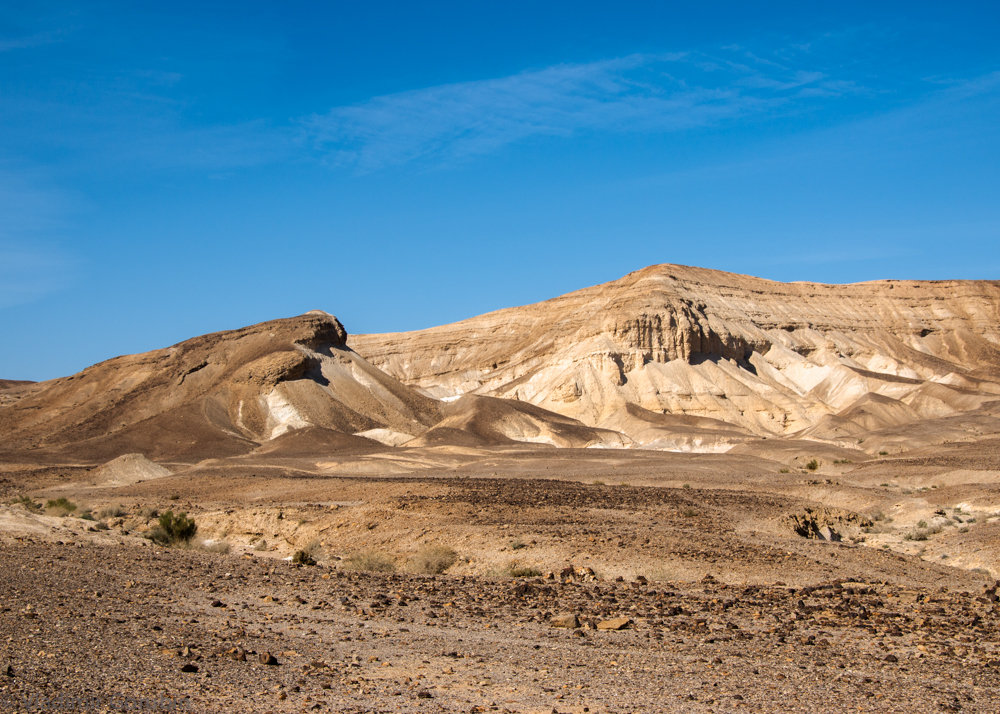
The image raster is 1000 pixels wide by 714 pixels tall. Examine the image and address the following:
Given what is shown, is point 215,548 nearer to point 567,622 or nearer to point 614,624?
point 567,622

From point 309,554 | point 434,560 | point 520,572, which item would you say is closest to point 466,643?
point 520,572

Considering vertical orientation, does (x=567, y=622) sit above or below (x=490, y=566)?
above

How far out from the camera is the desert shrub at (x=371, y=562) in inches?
683

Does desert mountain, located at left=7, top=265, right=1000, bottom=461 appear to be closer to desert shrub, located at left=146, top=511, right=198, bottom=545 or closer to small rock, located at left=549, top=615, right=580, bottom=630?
desert shrub, located at left=146, top=511, right=198, bottom=545

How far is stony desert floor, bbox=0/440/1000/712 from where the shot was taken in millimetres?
8773

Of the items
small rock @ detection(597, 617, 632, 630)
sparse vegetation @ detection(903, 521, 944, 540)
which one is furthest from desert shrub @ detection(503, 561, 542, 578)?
sparse vegetation @ detection(903, 521, 944, 540)

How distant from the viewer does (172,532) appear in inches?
844

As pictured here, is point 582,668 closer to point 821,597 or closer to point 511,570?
point 821,597

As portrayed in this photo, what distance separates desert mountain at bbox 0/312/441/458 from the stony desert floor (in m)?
38.7

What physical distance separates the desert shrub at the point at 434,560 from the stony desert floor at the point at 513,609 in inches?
4.2

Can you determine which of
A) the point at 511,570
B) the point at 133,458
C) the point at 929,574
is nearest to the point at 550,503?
the point at 511,570

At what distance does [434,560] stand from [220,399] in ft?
191

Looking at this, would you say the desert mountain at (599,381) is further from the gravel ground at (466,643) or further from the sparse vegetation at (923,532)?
the gravel ground at (466,643)

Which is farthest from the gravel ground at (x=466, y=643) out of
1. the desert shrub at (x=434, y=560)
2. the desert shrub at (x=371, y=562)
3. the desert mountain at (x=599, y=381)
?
the desert mountain at (x=599, y=381)
